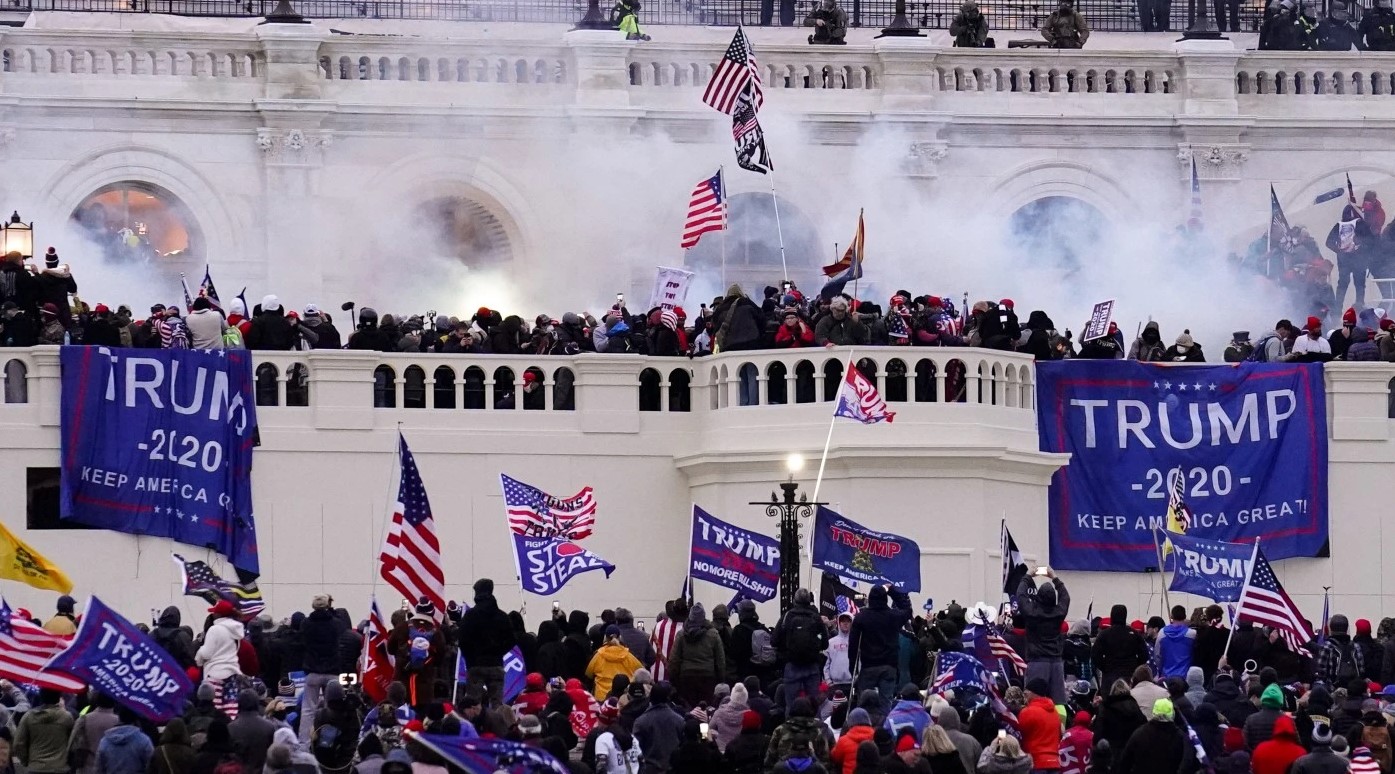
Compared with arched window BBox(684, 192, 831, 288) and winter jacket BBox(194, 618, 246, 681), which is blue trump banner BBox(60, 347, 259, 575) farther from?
arched window BBox(684, 192, 831, 288)

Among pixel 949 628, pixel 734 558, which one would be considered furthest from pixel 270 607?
pixel 949 628

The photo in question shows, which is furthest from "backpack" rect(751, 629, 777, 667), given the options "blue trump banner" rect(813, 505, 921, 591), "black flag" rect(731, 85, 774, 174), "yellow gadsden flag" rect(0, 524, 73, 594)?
"black flag" rect(731, 85, 774, 174)

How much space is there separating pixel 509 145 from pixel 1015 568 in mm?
12079

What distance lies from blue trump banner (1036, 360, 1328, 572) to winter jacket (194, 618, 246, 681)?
41.8ft

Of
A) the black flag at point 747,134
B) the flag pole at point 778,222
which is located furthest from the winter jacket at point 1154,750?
the flag pole at point 778,222

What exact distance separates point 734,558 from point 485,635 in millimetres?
3520

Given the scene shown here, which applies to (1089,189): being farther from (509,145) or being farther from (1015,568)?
(1015,568)

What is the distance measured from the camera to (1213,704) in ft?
108

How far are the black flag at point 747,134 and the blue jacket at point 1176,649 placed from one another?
11.7m

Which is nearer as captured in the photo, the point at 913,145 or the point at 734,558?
the point at 734,558

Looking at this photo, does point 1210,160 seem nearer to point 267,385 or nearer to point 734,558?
point 267,385

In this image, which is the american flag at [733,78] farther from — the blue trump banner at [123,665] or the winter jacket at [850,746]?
the winter jacket at [850,746]

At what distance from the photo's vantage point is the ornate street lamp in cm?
4484

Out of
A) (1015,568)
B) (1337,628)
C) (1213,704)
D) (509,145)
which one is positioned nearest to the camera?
(1213,704)
